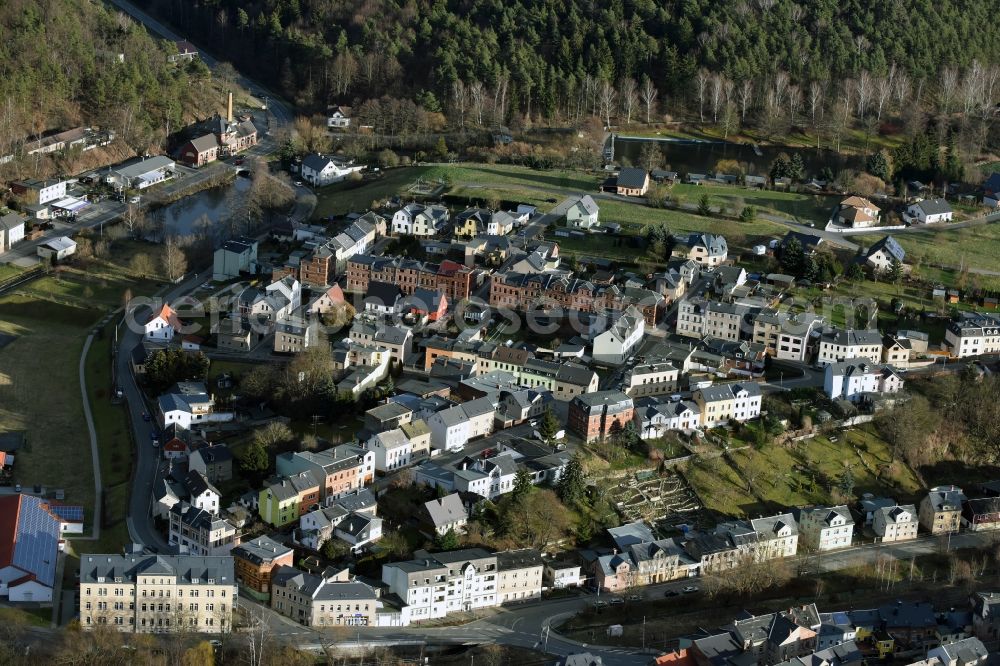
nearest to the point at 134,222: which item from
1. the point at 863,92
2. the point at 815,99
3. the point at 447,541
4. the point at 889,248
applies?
the point at 447,541

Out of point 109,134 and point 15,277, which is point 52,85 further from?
point 15,277

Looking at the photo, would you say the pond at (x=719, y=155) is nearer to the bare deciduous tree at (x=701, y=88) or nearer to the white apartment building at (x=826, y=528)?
the bare deciduous tree at (x=701, y=88)

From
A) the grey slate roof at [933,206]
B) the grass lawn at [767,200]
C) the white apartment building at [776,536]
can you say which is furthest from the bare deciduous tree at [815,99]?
the white apartment building at [776,536]


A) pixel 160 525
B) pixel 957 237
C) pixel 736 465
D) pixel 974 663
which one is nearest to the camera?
pixel 974 663

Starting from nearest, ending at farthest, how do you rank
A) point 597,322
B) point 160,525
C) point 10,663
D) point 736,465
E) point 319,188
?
point 10,663 → point 160,525 → point 736,465 → point 597,322 → point 319,188

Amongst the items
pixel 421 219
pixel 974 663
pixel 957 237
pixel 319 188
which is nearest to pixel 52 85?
pixel 319 188
